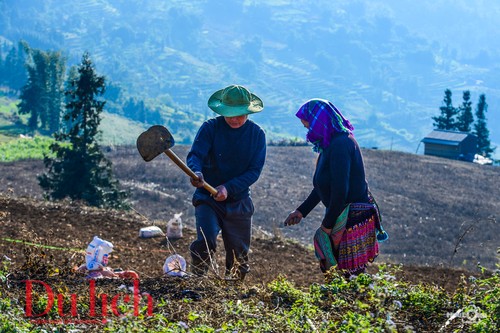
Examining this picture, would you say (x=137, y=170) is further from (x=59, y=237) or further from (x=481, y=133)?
(x=481, y=133)

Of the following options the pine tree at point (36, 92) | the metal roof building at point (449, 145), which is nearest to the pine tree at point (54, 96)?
the pine tree at point (36, 92)

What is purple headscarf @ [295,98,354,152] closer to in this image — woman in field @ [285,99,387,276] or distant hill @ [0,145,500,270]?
woman in field @ [285,99,387,276]

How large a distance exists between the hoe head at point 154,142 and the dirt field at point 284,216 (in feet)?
5.76

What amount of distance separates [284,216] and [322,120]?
53.8 ft

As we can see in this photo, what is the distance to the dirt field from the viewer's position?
9398 mm

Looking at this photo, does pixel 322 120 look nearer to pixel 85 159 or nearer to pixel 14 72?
pixel 85 159

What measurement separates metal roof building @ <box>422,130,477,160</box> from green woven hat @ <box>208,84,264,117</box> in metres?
32.0

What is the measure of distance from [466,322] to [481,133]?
43.0 meters

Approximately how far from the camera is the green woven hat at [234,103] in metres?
6.55

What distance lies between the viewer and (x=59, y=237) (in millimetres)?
9547

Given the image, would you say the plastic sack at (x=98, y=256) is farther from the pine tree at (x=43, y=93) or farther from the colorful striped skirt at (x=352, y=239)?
the pine tree at (x=43, y=93)

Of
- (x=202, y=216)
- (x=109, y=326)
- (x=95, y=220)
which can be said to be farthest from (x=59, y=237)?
(x=109, y=326)

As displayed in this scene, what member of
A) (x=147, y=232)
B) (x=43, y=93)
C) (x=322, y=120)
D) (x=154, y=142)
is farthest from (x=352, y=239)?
(x=43, y=93)

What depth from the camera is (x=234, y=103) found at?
21.7 ft
